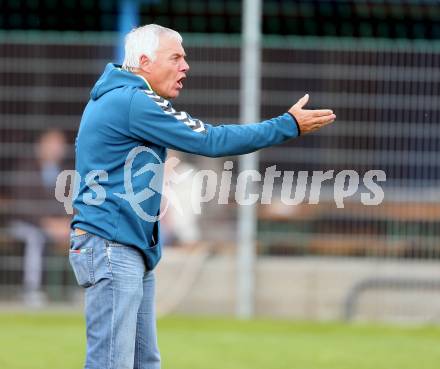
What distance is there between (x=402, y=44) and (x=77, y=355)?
172 inches

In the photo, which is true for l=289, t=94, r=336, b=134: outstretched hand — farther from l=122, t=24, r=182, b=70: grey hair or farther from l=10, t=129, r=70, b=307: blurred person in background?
l=10, t=129, r=70, b=307: blurred person in background

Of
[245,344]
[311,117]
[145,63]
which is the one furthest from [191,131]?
[245,344]

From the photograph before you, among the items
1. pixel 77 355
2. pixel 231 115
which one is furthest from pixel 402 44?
pixel 77 355

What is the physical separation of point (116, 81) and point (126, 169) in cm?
38

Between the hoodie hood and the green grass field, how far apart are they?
290 cm

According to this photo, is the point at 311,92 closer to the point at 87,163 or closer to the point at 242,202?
the point at 242,202

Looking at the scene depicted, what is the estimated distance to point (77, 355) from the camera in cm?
826

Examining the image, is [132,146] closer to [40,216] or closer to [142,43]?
[142,43]

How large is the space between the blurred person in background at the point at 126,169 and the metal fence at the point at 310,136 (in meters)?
5.66

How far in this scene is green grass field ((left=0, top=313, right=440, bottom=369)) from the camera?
7934 millimetres

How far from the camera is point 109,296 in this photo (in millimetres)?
5074

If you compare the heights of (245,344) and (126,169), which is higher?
(126,169)

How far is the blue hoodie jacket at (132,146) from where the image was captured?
5.09 metres

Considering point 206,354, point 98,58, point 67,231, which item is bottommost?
point 206,354
